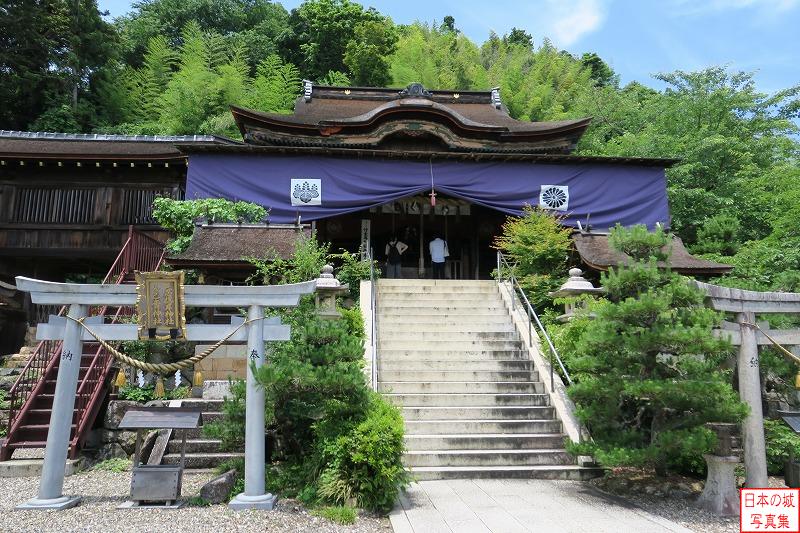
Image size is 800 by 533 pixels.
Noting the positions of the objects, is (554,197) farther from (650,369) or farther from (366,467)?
(366,467)

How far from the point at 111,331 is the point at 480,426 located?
5.23 meters

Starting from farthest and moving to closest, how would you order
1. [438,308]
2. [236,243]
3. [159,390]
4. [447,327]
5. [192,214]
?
[192,214] → [236,243] → [438,308] → [447,327] → [159,390]

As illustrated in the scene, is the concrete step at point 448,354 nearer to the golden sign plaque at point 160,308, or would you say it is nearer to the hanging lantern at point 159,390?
the hanging lantern at point 159,390

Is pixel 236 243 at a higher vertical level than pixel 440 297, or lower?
higher

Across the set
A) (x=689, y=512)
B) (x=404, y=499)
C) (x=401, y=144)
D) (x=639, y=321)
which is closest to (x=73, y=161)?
(x=401, y=144)

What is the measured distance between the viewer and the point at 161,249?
43.4 feet

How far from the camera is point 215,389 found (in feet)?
28.7

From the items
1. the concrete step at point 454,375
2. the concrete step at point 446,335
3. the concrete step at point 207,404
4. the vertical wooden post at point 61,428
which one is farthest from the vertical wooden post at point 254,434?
the concrete step at point 446,335

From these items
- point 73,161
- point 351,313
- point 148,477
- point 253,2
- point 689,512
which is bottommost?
point 689,512

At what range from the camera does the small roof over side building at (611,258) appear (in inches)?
459

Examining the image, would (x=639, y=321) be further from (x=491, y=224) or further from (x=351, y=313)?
(x=491, y=224)

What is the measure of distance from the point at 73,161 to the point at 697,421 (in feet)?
53.5

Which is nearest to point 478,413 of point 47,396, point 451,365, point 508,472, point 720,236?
point 508,472

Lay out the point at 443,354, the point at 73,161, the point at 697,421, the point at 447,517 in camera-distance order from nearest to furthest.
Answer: the point at 447,517 → the point at 697,421 → the point at 443,354 → the point at 73,161
